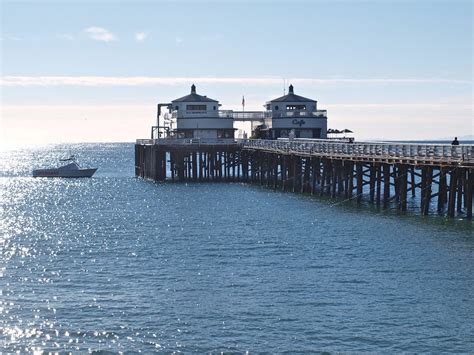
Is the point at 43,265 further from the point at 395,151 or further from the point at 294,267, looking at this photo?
the point at 395,151

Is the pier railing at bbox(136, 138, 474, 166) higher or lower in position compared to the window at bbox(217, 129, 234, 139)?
lower

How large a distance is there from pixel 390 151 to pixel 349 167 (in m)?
Result: 6.90

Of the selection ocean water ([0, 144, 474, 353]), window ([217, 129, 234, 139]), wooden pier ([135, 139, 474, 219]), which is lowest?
ocean water ([0, 144, 474, 353])

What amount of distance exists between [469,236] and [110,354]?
2122cm

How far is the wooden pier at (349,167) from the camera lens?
45.0 m

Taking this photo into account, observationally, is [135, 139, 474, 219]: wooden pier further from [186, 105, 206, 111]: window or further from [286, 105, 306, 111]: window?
[286, 105, 306, 111]: window

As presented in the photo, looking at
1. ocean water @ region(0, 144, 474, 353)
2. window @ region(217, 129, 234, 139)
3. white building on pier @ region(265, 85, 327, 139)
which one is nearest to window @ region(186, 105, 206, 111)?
window @ region(217, 129, 234, 139)

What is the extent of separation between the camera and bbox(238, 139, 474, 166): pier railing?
43.3 meters

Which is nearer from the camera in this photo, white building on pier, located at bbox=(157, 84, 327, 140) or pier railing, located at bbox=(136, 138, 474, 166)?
pier railing, located at bbox=(136, 138, 474, 166)

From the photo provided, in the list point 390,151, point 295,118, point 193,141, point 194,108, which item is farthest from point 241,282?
point 194,108

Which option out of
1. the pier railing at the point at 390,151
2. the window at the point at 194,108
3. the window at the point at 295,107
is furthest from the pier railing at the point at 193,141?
the pier railing at the point at 390,151

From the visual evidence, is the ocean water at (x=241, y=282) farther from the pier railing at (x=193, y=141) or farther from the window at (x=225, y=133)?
the window at (x=225, y=133)

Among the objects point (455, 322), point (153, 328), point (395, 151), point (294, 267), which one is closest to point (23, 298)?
point (153, 328)

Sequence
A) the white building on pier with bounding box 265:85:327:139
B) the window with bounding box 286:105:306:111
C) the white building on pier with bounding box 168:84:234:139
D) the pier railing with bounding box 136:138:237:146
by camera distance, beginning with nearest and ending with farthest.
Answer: the pier railing with bounding box 136:138:237:146 → the white building on pier with bounding box 265:85:327:139 → the window with bounding box 286:105:306:111 → the white building on pier with bounding box 168:84:234:139
